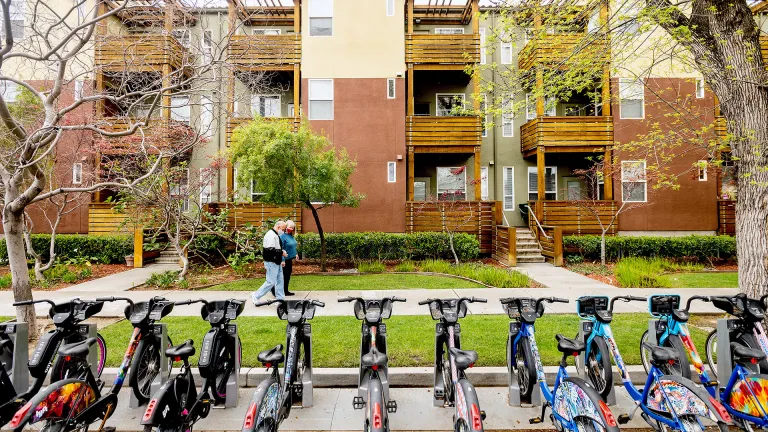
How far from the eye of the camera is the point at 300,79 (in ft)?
50.7

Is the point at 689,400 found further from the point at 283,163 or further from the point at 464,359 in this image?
the point at 283,163

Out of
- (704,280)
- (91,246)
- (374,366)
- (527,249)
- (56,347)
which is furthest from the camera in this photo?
(527,249)

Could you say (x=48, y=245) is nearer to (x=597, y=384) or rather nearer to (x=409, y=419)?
(x=409, y=419)

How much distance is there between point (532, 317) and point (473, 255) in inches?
393

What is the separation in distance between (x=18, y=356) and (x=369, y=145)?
41.1ft

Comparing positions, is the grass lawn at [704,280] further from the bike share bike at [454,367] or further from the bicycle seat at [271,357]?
the bicycle seat at [271,357]

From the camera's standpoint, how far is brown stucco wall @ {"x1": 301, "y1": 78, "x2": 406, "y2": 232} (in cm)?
1509

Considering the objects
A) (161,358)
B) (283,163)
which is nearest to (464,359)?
(161,358)

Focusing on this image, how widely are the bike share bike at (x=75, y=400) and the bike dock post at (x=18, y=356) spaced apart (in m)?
A: 0.97

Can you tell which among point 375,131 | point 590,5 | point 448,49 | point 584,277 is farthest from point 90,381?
point 448,49

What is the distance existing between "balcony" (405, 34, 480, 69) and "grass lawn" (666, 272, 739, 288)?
35.5 ft

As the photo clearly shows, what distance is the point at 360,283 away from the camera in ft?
32.8

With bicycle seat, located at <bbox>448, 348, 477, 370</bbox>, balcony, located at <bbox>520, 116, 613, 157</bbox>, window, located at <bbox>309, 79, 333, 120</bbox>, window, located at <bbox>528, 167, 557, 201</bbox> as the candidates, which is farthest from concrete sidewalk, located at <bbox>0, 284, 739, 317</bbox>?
window, located at <bbox>309, 79, 333, 120</bbox>

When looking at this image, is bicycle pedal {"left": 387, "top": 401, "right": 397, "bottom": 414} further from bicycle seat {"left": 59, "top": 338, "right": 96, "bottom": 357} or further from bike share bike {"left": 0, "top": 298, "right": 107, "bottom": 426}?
bike share bike {"left": 0, "top": 298, "right": 107, "bottom": 426}
